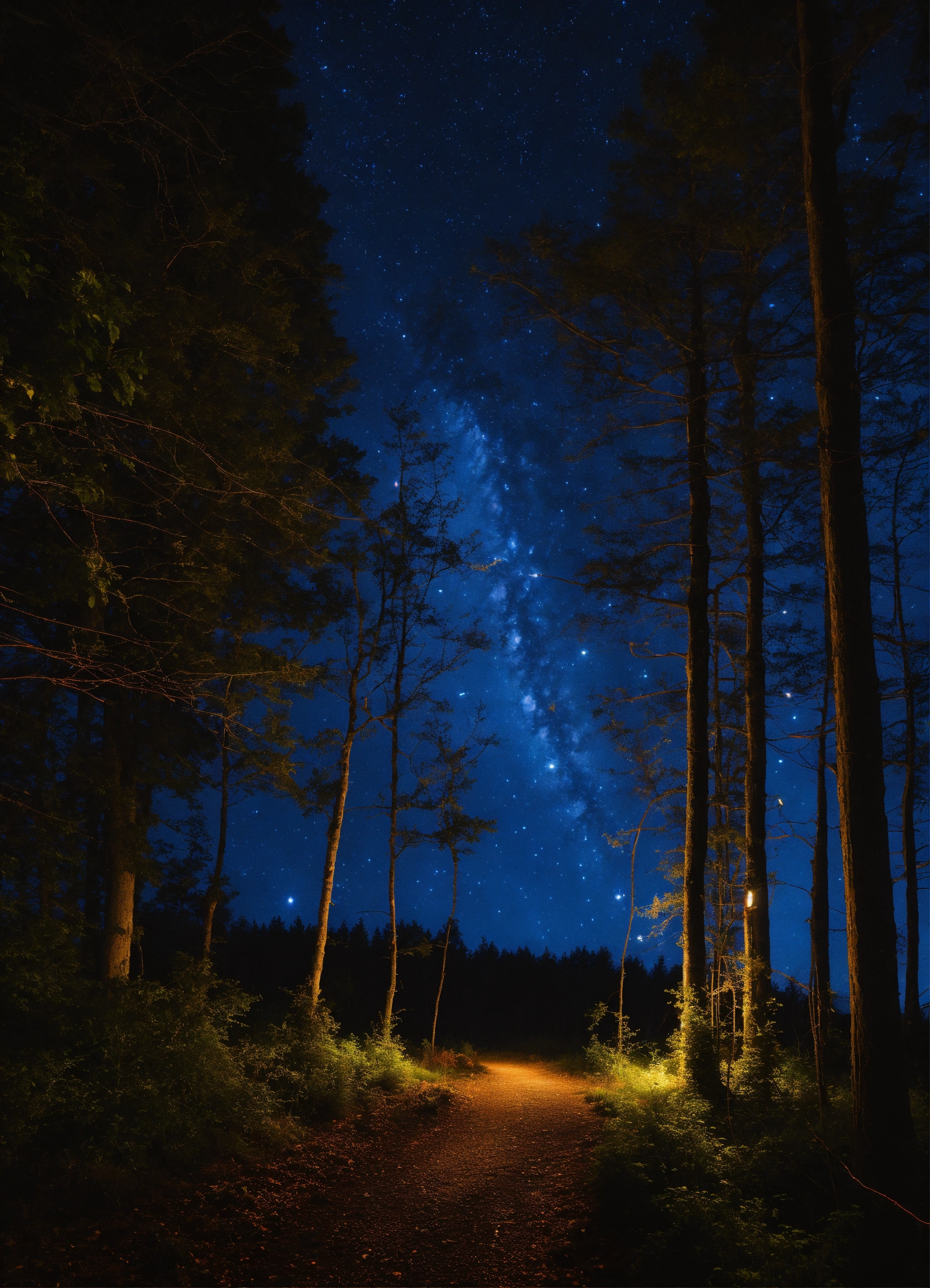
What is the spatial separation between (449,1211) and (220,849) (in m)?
12.3

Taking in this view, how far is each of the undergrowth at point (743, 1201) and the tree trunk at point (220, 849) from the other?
37.1 feet

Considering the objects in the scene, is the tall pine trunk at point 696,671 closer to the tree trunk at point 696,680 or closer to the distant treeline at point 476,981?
the tree trunk at point 696,680

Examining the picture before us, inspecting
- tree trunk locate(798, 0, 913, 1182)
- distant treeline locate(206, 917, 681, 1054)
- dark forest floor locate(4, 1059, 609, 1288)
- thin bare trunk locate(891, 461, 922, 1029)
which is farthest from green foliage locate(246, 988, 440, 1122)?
distant treeline locate(206, 917, 681, 1054)

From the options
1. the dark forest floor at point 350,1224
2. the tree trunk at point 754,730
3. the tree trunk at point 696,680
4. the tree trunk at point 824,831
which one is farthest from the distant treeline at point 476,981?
the dark forest floor at point 350,1224

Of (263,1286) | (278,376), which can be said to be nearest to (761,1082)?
(263,1286)

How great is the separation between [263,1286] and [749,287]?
12.7 metres

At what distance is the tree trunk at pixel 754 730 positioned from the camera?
34.1 ft

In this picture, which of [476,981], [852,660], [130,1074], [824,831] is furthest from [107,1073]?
[476,981]

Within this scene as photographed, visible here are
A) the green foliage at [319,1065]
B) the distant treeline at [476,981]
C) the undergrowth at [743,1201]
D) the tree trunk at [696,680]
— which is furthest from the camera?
the distant treeline at [476,981]

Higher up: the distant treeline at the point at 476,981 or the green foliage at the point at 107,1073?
the green foliage at the point at 107,1073

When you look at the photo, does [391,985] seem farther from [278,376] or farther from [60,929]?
[278,376]

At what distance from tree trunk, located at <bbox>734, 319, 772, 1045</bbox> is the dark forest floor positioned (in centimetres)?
427

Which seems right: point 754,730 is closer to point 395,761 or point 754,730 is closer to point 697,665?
point 697,665

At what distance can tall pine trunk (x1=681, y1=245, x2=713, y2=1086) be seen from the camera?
962 cm
